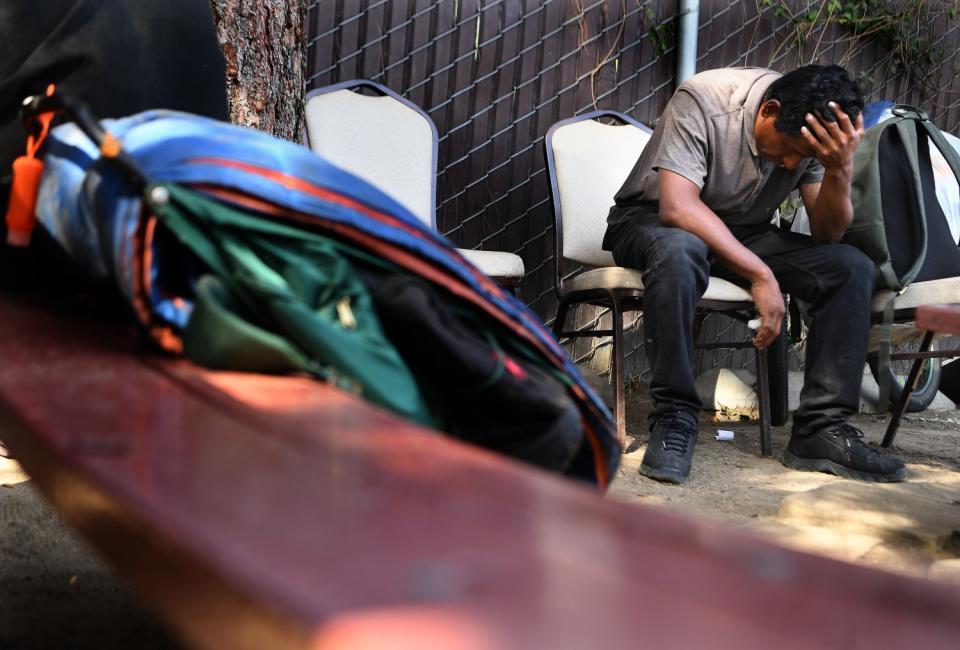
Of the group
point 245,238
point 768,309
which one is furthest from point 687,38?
point 245,238

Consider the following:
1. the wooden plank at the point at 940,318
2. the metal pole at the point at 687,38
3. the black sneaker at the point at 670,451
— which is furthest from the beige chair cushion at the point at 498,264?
the metal pole at the point at 687,38

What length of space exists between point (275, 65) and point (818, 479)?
77.0 inches

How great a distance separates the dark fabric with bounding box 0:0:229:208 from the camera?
3.76ft

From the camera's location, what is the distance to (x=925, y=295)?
3146 millimetres

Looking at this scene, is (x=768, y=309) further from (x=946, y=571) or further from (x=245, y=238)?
(x=245, y=238)

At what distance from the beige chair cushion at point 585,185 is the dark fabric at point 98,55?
7.77ft

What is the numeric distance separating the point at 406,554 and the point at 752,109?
2941mm

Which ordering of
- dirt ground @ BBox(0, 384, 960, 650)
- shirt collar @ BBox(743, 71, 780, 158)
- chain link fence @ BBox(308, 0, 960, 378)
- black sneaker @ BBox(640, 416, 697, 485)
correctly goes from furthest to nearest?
chain link fence @ BBox(308, 0, 960, 378), shirt collar @ BBox(743, 71, 780, 158), black sneaker @ BBox(640, 416, 697, 485), dirt ground @ BBox(0, 384, 960, 650)

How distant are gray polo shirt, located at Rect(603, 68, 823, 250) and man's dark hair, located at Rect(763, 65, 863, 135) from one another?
0.54 ft

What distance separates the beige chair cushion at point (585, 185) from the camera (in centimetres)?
357

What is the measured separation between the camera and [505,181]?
4.34 m

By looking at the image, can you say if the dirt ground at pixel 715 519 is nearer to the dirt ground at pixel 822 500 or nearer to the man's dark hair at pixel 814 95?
the dirt ground at pixel 822 500

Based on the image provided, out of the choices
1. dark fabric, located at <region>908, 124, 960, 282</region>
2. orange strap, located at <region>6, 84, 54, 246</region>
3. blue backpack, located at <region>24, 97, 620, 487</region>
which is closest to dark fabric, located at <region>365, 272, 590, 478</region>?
blue backpack, located at <region>24, 97, 620, 487</region>

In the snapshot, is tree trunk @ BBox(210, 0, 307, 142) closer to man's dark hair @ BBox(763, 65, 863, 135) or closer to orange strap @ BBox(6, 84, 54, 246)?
orange strap @ BBox(6, 84, 54, 246)
